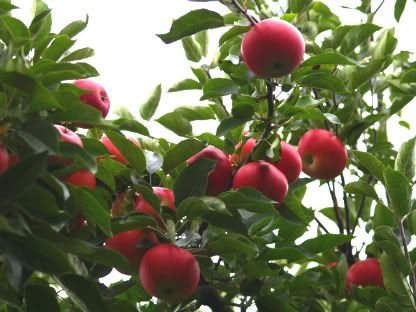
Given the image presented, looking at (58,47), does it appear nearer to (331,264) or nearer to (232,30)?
(232,30)

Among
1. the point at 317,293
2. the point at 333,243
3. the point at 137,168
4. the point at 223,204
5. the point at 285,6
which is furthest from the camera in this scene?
the point at 285,6

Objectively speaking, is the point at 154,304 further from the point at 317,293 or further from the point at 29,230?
the point at 29,230

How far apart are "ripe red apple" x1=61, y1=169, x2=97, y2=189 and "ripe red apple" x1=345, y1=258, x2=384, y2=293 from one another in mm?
1204

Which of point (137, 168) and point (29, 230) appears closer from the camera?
point (29, 230)

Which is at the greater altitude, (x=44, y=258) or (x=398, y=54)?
(x=44, y=258)

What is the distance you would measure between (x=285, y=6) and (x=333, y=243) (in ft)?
3.71

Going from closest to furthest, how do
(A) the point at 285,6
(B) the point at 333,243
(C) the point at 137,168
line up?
1. (C) the point at 137,168
2. (B) the point at 333,243
3. (A) the point at 285,6

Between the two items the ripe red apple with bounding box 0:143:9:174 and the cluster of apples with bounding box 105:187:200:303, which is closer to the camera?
the ripe red apple with bounding box 0:143:9:174

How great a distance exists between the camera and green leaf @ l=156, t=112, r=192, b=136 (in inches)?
95.7

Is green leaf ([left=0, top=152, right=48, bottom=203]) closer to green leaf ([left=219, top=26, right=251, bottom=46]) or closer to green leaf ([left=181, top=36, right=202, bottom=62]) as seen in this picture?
green leaf ([left=219, top=26, right=251, bottom=46])

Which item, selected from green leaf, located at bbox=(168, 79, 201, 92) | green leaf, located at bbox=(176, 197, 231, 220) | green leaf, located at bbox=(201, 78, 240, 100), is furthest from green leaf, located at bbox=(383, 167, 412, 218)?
green leaf, located at bbox=(168, 79, 201, 92)

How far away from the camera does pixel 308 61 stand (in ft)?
7.34

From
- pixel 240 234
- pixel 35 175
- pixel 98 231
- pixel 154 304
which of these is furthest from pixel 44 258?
pixel 154 304

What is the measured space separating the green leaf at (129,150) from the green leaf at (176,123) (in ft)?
1.06
